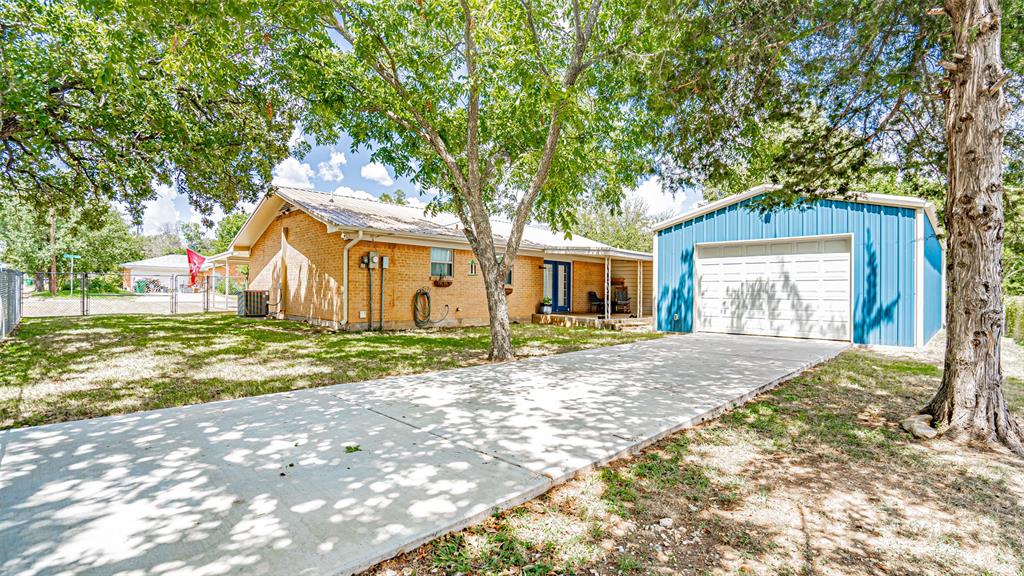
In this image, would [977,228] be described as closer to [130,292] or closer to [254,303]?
[254,303]

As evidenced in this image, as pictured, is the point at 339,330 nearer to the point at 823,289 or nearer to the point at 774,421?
the point at 774,421

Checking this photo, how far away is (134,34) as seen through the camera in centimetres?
588

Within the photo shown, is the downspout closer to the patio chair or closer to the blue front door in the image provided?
the blue front door

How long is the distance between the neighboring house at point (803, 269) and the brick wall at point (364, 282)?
480 cm

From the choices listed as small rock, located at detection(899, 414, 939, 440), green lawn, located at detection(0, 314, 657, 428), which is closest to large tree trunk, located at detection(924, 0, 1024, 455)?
small rock, located at detection(899, 414, 939, 440)

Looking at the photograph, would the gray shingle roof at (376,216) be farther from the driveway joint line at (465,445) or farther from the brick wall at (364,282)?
the driveway joint line at (465,445)

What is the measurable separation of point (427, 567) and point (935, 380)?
24.8ft

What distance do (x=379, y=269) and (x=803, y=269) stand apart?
10309mm

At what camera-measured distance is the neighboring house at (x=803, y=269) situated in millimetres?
9445

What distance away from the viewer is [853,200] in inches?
331

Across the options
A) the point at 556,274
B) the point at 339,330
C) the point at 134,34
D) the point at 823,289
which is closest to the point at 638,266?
the point at 556,274

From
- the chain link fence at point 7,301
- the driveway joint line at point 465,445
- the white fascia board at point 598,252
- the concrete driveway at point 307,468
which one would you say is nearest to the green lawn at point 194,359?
the chain link fence at point 7,301

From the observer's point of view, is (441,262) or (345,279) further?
(441,262)

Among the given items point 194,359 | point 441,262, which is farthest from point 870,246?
point 194,359
